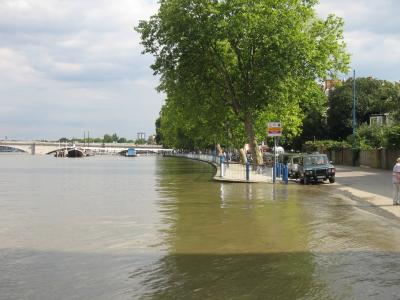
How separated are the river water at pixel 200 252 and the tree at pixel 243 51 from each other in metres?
20.8

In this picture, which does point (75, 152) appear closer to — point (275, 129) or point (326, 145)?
point (326, 145)

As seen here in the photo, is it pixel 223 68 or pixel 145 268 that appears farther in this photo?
pixel 223 68

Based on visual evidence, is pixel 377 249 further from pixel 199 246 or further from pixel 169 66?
pixel 169 66

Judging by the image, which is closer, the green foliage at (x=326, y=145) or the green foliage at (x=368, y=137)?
the green foliage at (x=368, y=137)

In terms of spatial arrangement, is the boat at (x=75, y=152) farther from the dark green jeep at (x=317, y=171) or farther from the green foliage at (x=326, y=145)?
the dark green jeep at (x=317, y=171)

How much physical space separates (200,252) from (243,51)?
32312 millimetres

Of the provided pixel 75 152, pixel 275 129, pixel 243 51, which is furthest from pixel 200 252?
pixel 75 152

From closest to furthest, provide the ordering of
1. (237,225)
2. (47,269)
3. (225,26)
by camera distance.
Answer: (47,269), (237,225), (225,26)

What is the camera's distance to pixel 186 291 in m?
7.50

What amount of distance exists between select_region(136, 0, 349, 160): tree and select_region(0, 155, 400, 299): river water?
20.8 metres

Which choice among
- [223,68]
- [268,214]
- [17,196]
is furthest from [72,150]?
[268,214]

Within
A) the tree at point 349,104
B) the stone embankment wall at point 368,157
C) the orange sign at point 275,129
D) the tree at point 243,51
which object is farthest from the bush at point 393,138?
the tree at point 349,104

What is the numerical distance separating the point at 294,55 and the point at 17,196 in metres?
21.7

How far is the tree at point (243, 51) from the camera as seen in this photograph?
37.5m
